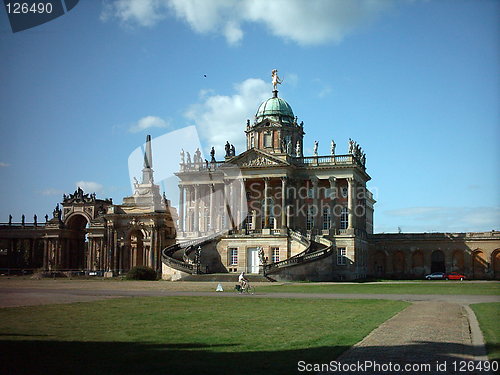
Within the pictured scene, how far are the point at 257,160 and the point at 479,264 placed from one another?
107ft

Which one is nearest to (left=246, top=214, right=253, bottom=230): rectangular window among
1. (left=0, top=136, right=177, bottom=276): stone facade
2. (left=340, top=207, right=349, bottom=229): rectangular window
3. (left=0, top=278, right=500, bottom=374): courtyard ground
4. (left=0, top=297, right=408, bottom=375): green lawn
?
(left=340, top=207, right=349, bottom=229): rectangular window

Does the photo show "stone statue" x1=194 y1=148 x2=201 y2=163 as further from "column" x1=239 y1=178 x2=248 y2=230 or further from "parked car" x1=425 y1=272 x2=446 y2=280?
"parked car" x1=425 y1=272 x2=446 y2=280

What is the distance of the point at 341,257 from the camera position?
74.2 m

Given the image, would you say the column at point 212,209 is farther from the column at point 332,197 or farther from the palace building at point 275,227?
the column at point 332,197

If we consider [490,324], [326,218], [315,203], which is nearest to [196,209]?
[315,203]

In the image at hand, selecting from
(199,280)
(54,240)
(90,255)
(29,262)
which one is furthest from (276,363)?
(29,262)

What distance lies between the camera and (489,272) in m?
81.0

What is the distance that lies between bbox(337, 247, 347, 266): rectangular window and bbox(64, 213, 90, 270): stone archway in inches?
1879

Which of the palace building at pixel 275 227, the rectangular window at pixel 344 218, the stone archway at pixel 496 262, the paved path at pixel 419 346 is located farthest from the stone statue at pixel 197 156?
the paved path at pixel 419 346

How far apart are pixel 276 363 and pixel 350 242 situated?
201 feet

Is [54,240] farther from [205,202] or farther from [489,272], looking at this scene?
[489,272]

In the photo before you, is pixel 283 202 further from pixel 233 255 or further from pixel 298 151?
pixel 233 255

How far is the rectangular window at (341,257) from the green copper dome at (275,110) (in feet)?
65.4

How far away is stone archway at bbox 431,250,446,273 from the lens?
84.2m
